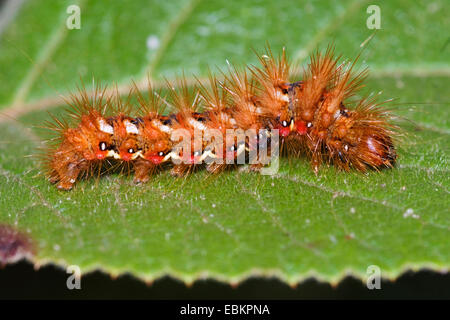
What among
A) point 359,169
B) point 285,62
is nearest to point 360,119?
point 359,169

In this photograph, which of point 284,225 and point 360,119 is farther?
point 360,119

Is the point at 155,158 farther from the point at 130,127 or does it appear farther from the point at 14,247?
the point at 14,247

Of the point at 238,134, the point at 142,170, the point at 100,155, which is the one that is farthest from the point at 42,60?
the point at 238,134

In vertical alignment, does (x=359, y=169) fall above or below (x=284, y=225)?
above

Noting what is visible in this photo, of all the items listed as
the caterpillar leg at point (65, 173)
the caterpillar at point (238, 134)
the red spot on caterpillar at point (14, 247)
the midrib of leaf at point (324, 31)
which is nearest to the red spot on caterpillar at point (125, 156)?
the caterpillar at point (238, 134)

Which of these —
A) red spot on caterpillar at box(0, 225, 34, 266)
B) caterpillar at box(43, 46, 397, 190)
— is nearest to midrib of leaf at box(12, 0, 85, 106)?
caterpillar at box(43, 46, 397, 190)

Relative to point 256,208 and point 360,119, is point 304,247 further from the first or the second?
point 360,119
